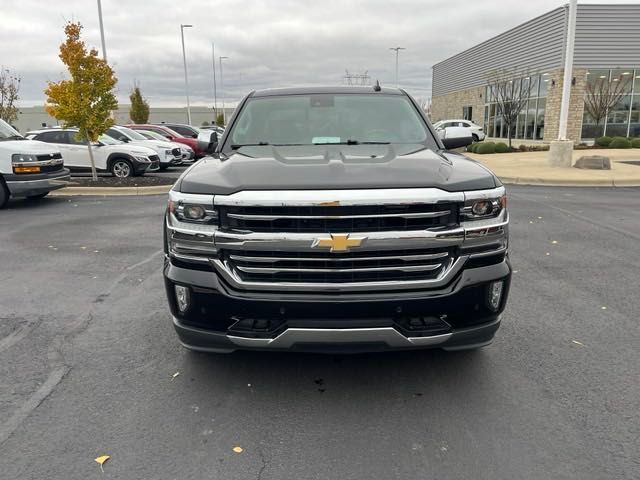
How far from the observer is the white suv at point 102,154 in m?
15.0

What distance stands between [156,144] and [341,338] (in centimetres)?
1653

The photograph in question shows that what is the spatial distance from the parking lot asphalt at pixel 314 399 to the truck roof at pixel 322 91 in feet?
7.20

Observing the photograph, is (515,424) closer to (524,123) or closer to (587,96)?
(587,96)

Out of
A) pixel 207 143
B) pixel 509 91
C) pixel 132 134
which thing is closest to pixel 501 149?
pixel 509 91

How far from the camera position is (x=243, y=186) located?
9.43 feet

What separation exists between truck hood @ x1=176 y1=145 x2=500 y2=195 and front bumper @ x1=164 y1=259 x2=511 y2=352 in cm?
50

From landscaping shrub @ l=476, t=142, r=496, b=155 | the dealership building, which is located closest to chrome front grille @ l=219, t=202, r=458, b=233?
landscaping shrub @ l=476, t=142, r=496, b=155

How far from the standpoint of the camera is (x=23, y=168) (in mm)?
10312

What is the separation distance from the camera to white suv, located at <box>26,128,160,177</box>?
1498 centimetres

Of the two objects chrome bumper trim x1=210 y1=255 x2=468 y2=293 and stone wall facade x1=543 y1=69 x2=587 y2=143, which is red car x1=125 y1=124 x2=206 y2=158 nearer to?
stone wall facade x1=543 y1=69 x2=587 y2=143

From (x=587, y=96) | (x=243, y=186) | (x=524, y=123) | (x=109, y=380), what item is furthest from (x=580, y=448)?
(x=524, y=123)

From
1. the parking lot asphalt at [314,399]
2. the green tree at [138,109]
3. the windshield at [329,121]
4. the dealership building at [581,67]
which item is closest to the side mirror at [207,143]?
the windshield at [329,121]

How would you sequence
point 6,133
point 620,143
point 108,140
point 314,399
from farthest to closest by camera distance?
point 620,143 → point 108,140 → point 6,133 → point 314,399

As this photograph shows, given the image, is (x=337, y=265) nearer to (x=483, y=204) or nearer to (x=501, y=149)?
(x=483, y=204)
